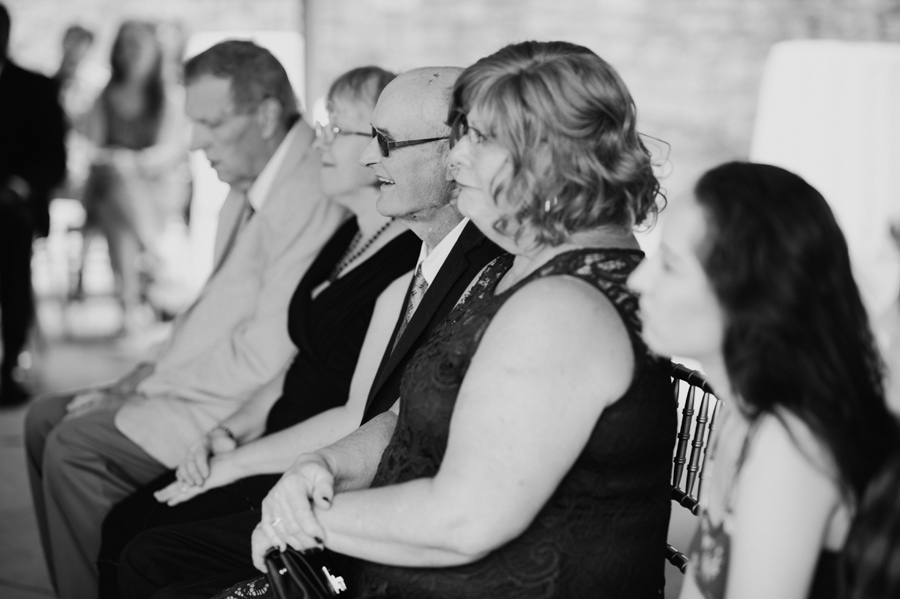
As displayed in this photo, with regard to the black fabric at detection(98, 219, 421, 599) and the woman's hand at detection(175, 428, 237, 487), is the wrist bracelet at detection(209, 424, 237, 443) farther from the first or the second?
the black fabric at detection(98, 219, 421, 599)

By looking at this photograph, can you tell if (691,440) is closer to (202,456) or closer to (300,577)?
(300,577)

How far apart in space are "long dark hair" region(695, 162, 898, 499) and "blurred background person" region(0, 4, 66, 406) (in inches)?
182

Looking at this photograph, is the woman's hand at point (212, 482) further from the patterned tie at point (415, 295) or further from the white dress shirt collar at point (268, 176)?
the white dress shirt collar at point (268, 176)

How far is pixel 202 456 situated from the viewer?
2.31 metres

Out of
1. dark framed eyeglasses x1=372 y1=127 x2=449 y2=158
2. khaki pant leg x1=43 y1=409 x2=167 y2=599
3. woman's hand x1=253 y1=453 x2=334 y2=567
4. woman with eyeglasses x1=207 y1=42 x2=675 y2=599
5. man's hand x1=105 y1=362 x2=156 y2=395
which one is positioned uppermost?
dark framed eyeglasses x1=372 y1=127 x2=449 y2=158

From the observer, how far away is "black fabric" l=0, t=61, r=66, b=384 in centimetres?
491

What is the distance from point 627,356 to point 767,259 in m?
0.32

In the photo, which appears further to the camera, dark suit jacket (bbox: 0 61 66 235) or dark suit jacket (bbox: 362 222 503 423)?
dark suit jacket (bbox: 0 61 66 235)

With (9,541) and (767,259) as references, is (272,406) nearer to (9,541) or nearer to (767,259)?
(9,541)

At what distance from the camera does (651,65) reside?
5.34m

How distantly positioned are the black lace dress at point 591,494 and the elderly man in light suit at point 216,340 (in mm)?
1231

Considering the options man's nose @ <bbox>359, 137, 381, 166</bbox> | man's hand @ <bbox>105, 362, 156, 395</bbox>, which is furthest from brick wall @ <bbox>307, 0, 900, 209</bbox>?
man's nose @ <bbox>359, 137, 381, 166</bbox>

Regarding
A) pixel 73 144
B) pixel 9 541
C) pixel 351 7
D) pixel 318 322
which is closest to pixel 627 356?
pixel 318 322

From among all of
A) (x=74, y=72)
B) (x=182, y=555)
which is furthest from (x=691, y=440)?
(x=74, y=72)
